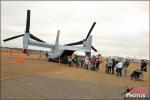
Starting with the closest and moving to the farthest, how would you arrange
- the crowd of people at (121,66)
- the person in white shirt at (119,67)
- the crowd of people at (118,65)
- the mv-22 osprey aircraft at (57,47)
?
the crowd of people at (121,66), the person in white shirt at (119,67), the crowd of people at (118,65), the mv-22 osprey aircraft at (57,47)

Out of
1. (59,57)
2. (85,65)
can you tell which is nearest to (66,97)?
(85,65)

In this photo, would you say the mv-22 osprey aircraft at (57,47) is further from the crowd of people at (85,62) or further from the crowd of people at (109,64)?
the crowd of people at (85,62)

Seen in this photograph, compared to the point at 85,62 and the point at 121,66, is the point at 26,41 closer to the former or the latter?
the point at 85,62

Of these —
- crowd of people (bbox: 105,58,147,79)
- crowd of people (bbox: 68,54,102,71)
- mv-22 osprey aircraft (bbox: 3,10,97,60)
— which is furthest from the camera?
mv-22 osprey aircraft (bbox: 3,10,97,60)

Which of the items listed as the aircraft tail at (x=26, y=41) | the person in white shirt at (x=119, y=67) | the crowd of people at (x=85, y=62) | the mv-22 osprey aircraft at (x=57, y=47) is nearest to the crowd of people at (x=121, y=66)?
the person in white shirt at (x=119, y=67)

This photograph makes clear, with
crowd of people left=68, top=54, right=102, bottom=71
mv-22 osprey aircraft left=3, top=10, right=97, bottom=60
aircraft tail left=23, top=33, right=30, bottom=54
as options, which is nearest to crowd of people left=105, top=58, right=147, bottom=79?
crowd of people left=68, top=54, right=102, bottom=71

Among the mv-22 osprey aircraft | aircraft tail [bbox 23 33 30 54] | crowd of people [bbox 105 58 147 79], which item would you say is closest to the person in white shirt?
crowd of people [bbox 105 58 147 79]

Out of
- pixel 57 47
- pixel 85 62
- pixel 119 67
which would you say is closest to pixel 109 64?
pixel 119 67

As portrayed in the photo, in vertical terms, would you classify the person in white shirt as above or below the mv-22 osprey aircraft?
below

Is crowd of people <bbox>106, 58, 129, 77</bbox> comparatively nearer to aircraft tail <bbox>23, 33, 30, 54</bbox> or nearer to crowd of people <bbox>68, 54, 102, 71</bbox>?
crowd of people <bbox>68, 54, 102, 71</bbox>

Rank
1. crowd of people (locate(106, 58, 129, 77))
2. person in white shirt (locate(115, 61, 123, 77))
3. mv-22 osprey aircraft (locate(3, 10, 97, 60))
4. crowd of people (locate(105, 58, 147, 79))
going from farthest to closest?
1. mv-22 osprey aircraft (locate(3, 10, 97, 60))
2. crowd of people (locate(106, 58, 129, 77))
3. person in white shirt (locate(115, 61, 123, 77))
4. crowd of people (locate(105, 58, 147, 79))

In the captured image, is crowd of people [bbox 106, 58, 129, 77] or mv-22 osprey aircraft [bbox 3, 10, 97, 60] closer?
crowd of people [bbox 106, 58, 129, 77]

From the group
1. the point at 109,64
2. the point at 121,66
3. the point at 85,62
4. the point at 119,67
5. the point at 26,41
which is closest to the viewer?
the point at 121,66

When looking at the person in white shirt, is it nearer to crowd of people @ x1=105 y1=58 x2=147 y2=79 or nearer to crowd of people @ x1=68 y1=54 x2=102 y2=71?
crowd of people @ x1=105 y1=58 x2=147 y2=79
